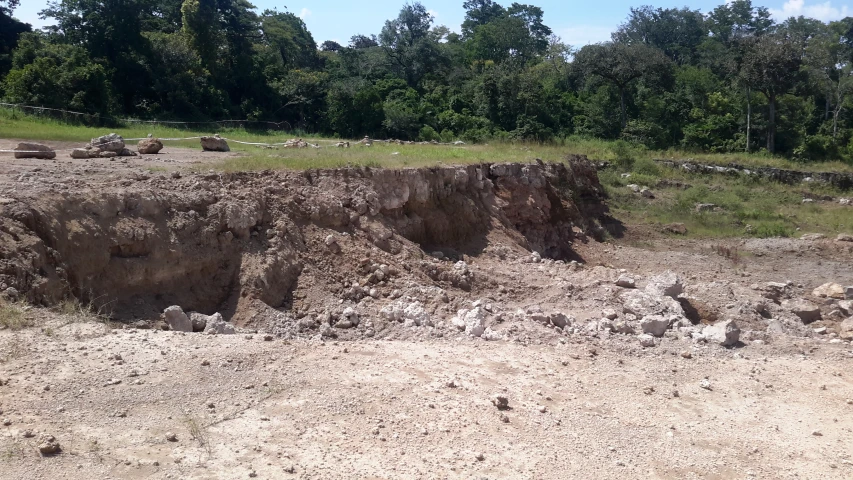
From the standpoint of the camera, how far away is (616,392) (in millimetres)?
7574

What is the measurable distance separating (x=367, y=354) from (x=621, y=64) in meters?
30.2

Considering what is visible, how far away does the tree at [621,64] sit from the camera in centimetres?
3456

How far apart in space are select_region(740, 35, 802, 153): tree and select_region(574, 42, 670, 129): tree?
5.30 metres

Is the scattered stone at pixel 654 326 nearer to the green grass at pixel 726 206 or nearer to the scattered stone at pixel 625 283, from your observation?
the scattered stone at pixel 625 283

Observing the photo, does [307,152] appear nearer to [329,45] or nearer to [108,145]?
[108,145]

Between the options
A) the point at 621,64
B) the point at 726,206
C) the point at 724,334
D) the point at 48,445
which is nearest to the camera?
the point at 48,445

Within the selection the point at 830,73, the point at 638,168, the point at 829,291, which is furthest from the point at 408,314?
the point at 830,73

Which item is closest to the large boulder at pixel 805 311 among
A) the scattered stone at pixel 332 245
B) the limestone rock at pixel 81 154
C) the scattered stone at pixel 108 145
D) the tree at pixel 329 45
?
the scattered stone at pixel 332 245

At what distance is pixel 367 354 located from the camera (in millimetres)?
7652

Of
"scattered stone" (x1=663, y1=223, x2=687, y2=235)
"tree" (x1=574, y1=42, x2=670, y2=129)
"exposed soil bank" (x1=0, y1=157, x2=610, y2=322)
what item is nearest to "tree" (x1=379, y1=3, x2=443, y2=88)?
"tree" (x1=574, y1=42, x2=670, y2=129)

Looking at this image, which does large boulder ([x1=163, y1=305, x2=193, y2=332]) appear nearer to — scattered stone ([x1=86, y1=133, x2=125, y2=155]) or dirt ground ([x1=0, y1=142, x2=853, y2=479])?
dirt ground ([x1=0, y1=142, x2=853, y2=479])

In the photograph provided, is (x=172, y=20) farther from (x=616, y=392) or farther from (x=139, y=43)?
(x=616, y=392)

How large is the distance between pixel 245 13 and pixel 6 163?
26318 millimetres

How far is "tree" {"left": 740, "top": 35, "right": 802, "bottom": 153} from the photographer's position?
2945cm
